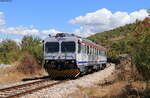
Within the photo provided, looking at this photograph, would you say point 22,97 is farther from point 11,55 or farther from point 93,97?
point 11,55

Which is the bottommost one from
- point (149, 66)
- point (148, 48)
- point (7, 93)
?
point (7, 93)

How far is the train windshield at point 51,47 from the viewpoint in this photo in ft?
67.2

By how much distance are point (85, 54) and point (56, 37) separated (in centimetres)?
288

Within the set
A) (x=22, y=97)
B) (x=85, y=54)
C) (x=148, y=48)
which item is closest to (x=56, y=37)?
(x=85, y=54)

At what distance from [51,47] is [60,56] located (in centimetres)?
111

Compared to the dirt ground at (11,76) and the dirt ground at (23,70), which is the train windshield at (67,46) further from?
the dirt ground at (23,70)

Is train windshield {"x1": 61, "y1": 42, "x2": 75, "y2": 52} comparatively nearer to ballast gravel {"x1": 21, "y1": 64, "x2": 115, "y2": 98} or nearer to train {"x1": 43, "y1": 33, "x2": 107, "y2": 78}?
train {"x1": 43, "y1": 33, "x2": 107, "y2": 78}

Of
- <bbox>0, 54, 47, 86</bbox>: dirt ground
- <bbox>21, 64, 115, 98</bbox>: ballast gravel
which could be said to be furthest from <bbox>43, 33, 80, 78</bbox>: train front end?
<bbox>0, 54, 47, 86</bbox>: dirt ground

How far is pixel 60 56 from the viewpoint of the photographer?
2011 cm

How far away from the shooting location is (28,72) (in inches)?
971

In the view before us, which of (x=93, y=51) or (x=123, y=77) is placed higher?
(x=93, y=51)

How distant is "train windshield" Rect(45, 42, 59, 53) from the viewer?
20470 millimetres

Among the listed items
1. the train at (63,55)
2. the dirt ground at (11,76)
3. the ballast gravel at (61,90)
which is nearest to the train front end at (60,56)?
the train at (63,55)

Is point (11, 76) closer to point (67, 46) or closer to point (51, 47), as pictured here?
point (51, 47)
